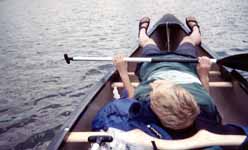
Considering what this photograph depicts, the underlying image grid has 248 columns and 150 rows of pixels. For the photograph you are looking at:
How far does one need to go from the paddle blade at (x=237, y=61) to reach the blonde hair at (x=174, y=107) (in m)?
1.85

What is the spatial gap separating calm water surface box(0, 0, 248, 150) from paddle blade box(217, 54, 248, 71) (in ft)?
5.99

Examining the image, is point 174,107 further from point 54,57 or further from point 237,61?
point 54,57

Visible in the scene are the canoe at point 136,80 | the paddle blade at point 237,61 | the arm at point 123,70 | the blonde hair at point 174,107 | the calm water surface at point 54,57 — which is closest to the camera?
the blonde hair at point 174,107

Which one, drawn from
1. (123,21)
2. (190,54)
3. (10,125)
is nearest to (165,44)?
(190,54)

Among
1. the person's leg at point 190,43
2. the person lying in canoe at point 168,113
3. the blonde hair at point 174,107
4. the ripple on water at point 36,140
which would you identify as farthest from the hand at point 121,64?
the ripple on water at point 36,140

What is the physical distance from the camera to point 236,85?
14.8ft

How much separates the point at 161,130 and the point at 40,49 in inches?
465

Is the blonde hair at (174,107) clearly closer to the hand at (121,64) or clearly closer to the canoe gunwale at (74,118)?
the canoe gunwale at (74,118)

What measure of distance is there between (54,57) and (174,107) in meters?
10.2

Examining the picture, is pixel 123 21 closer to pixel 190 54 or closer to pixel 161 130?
A: pixel 190 54

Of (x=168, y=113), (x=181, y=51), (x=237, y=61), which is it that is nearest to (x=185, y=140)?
(x=168, y=113)

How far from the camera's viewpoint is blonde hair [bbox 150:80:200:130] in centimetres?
260

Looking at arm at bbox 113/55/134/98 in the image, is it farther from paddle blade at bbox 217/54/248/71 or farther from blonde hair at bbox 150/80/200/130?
blonde hair at bbox 150/80/200/130

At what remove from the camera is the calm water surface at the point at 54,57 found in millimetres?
6629
